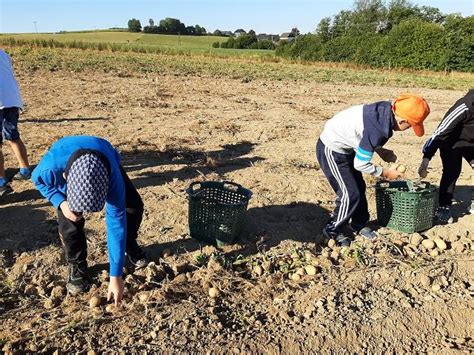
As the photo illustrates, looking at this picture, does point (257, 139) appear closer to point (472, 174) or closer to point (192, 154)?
point (192, 154)

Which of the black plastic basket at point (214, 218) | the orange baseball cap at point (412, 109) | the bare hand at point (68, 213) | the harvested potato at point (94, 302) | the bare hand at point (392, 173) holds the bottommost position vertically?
the harvested potato at point (94, 302)

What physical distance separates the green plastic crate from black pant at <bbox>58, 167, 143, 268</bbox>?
233cm

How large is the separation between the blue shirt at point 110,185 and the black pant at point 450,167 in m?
3.51

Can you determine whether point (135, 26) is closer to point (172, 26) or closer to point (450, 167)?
point (172, 26)

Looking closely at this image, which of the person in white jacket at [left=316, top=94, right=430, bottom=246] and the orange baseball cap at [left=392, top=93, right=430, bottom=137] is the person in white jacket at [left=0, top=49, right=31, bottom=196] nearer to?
the person in white jacket at [left=316, top=94, right=430, bottom=246]

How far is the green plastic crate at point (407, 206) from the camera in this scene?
14.2ft

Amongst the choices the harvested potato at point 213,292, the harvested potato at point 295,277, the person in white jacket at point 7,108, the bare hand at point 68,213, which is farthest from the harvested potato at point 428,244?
the person in white jacket at point 7,108

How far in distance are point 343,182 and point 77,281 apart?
2.32 m

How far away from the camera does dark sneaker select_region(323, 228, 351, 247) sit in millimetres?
4238

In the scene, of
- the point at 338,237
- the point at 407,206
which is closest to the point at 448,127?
the point at 407,206

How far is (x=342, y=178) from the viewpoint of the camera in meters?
4.08

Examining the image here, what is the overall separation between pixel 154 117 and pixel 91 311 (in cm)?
620

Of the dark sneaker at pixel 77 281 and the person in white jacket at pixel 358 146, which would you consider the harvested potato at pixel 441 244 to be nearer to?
the person in white jacket at pixel 358 146

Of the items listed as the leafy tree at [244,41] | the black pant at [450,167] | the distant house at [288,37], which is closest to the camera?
the black pant at [450,167]
